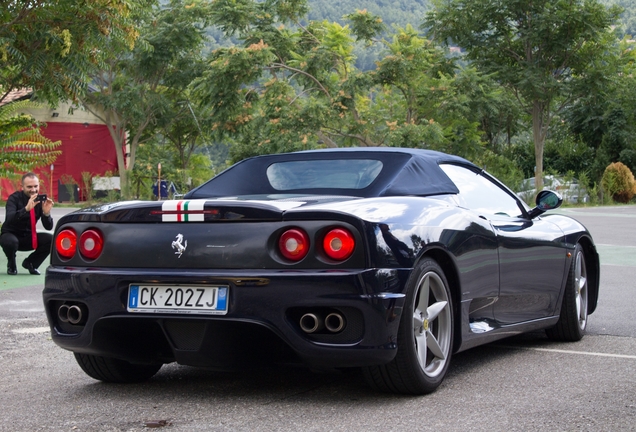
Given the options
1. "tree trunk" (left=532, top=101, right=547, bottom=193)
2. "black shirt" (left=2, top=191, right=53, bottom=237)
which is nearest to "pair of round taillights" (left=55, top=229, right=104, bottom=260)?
"black shirt" (left=2, top=191, right=53, bottom=237)

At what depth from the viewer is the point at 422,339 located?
4520mm

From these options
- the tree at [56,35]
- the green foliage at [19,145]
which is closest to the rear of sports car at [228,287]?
the tree at [56,35]

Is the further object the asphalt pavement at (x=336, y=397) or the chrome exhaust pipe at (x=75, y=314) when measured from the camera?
the chrome exhaust pipe at (x=75, y=314)

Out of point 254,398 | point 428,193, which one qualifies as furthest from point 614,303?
point 254,398

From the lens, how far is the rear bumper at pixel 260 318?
412 centimetres

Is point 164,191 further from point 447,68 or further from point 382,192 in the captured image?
point 382,192

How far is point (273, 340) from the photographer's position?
4.38 meters

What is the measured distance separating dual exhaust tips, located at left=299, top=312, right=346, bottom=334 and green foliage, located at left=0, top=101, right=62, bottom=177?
1000 centimetres

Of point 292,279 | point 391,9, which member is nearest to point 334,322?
point 292,279

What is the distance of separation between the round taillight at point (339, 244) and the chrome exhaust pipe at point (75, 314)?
125cm

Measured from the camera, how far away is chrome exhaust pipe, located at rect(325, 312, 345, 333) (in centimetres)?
417

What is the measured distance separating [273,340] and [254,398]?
34 cm

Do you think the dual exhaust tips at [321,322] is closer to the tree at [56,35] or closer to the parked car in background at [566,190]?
the tree at [56,35]

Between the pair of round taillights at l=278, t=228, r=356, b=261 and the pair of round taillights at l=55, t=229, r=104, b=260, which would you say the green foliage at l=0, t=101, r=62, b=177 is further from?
the pair of round taillights at l=278, t=228, r=356, b=261
